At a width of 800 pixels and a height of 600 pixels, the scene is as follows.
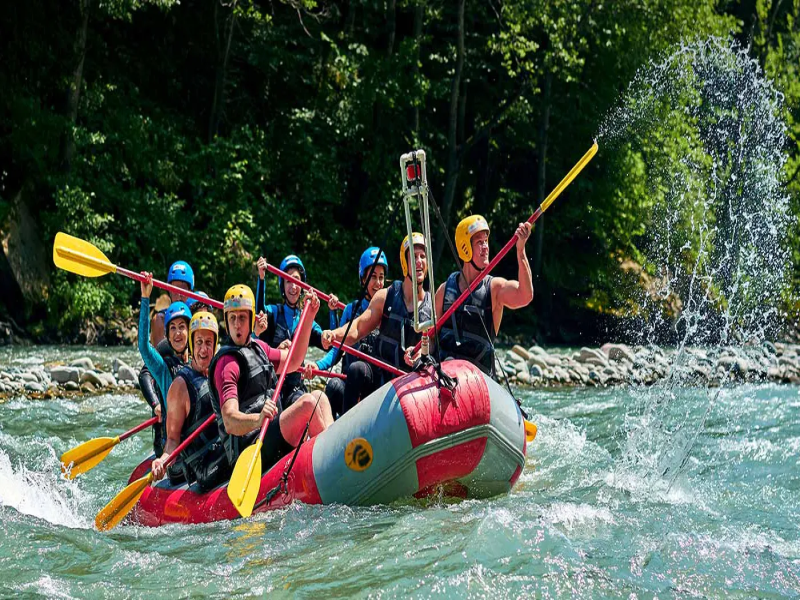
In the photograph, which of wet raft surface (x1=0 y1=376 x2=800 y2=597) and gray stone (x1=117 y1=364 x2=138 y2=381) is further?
gray stone (x1=117 y1=364 x2=138 y2=381)

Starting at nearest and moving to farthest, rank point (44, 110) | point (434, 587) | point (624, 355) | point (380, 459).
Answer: point (434, 587) < point (380, 459) < point (624, 355) < point (44, 110)

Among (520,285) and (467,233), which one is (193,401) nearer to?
(467,233)

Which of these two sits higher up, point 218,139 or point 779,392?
point 218,139

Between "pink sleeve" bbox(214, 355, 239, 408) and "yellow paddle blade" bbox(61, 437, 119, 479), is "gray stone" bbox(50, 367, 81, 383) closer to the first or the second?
"yellow paddle blade" bbox(61, 437, 119, 479)

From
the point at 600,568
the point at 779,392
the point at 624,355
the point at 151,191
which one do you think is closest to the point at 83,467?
the point at 600,568

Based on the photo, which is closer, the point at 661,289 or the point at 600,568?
the point at 600,568

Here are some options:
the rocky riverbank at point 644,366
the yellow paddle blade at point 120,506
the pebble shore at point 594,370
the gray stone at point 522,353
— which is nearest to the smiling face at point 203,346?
the yellow paddle blade at point 120,506

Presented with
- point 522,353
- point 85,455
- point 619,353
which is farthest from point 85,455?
point 619,353

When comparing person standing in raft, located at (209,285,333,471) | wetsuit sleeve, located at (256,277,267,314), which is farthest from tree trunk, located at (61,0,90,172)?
person standing in raft, located at (209,285,333,471)

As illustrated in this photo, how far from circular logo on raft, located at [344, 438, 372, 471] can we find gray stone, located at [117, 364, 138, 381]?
6767 millimetres

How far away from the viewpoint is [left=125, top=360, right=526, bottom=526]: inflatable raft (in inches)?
196

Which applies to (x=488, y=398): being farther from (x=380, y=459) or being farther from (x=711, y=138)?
(x=711, y=138)

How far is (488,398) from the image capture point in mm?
5074

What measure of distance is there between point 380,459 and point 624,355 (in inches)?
372
